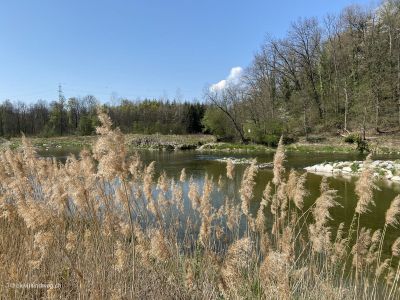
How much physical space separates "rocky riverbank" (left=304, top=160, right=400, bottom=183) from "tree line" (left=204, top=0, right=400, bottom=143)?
1583 centimetres

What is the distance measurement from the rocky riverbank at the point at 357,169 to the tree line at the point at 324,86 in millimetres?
15830

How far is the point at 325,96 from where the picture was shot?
1738 inches

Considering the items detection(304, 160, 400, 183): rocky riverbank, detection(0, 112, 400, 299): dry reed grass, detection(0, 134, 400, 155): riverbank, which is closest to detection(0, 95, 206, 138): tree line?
detection(0, 134, 400, 155): riverbank

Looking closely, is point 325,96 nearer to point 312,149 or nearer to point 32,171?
point 312,149

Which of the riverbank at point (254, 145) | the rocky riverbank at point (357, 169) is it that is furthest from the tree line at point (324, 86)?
the rocky riverbank at point (357, 169)

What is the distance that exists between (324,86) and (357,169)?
3020 cm

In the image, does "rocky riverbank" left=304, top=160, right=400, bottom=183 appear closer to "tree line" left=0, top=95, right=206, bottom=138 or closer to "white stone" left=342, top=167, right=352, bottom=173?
"white stone" left=342, top=167, right=352, bottom=173

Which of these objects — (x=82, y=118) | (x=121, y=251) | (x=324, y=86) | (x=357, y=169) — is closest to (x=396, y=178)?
(x=357, y=169)

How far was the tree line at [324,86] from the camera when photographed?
35156 millimetres

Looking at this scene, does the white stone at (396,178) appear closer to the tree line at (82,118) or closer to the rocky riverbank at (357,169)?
the rocky riverbank at (357,169)

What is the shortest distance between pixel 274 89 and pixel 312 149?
1787cm

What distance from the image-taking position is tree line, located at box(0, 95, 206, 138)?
178ft

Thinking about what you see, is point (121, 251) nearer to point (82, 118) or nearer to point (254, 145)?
point (254, 145)

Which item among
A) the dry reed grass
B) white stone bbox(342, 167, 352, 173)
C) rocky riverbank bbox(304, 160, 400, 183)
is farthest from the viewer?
white stone bbox(342, 167, 352, 173)
